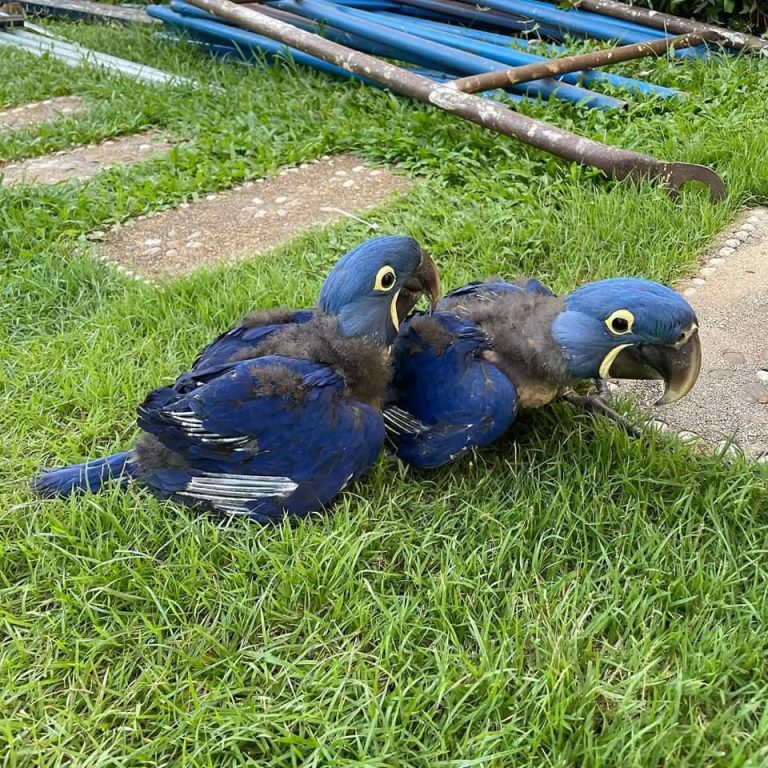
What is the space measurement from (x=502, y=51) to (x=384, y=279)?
3.85 metres

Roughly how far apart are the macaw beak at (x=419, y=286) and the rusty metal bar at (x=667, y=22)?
4.28 m

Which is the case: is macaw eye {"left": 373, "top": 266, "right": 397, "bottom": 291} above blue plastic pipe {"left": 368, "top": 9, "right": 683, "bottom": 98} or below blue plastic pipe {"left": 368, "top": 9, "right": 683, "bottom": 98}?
below

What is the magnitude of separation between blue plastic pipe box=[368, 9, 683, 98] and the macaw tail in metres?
4.12

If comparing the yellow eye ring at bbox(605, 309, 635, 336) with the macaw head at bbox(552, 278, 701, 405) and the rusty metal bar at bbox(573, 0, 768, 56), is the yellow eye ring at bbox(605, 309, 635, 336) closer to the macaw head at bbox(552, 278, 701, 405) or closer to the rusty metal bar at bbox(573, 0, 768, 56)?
the macaw head at bbox(552, 278, 701, 405)

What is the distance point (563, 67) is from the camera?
4938 millimetres

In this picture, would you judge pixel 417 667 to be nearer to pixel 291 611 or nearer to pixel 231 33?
pixel 291 611

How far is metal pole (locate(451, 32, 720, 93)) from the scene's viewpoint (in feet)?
15.5

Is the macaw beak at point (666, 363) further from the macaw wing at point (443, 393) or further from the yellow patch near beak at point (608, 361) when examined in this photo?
the macaw wing at point (443, 393)

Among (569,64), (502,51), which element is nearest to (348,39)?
(502,51)

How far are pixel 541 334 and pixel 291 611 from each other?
3.68 feet

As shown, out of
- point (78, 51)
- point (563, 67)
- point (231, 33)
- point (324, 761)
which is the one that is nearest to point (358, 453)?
point (324, 761)

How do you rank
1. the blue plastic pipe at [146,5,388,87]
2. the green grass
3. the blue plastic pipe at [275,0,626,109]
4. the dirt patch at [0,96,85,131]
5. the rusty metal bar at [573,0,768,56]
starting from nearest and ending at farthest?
the green grass < the blue plastic pipe at [275,0,626,109] < the rusty metal bar at [573,0,768,56] < the dirt patch at [0,96,85,131] < the blue plastic pipe at [146,5,388,87]

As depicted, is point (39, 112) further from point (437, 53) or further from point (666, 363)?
point (666, 363)

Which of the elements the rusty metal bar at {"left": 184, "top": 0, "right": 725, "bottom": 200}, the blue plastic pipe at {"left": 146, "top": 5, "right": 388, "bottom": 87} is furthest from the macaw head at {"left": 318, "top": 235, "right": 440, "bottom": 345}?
the blue plastic pipe at {"left": 146, "top": 5, "right": 388, "bottom": 87}
